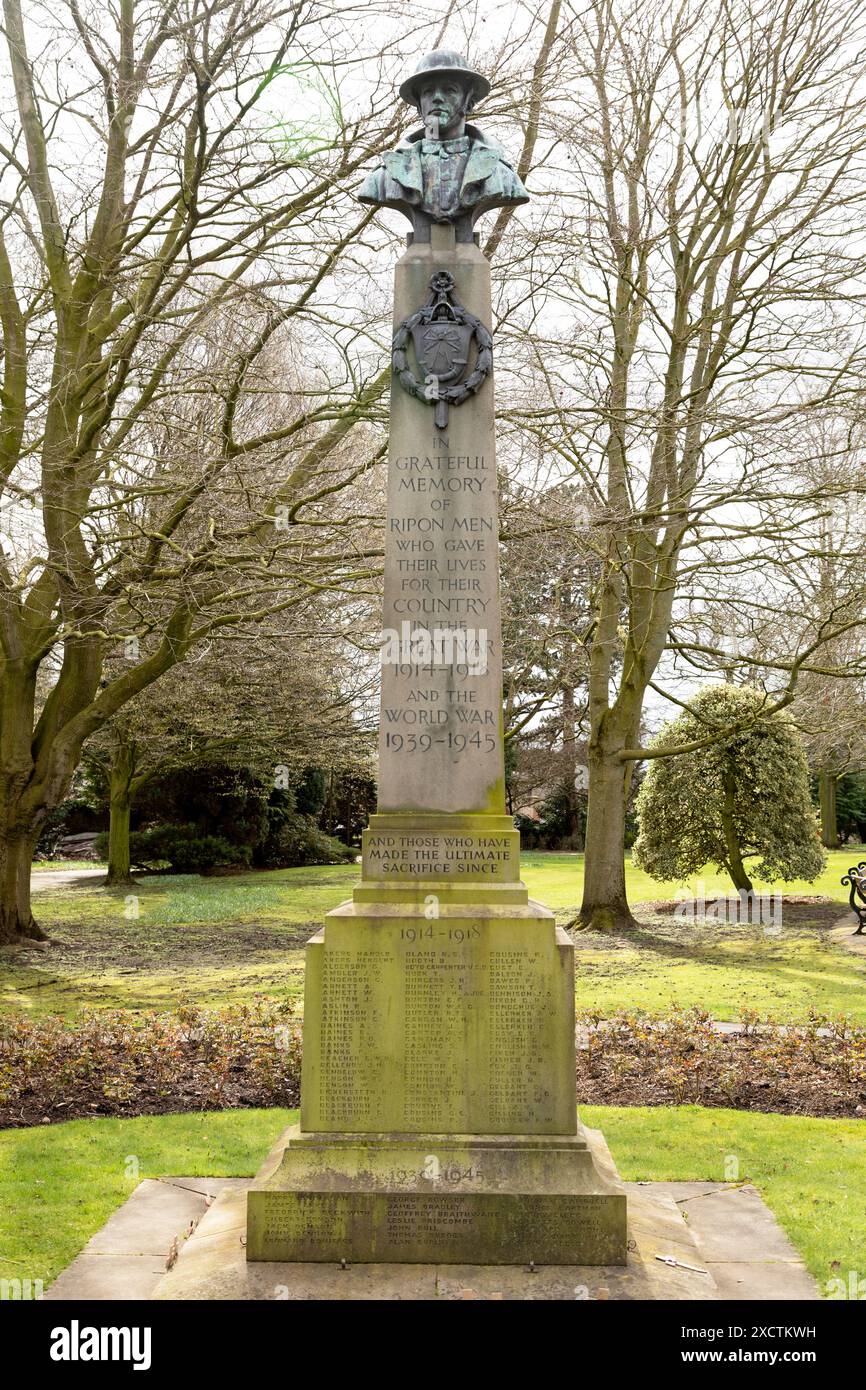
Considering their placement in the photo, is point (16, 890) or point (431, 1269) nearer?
point (431, 1269)

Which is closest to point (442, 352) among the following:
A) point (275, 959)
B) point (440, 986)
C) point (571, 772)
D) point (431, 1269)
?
point (440, 986)

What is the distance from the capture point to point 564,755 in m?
41.1

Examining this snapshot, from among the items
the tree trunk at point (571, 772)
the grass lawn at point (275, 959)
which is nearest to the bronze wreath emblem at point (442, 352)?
the grass lawn at point (275, 959)

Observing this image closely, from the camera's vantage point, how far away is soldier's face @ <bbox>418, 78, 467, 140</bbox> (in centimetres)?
614

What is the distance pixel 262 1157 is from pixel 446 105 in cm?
641

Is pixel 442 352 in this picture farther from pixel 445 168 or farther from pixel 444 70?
pixel 444 70

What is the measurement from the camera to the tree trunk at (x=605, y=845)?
1766 centimetres

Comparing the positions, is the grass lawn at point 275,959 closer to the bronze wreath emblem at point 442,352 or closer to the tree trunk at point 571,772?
the bronze wreath emblem at point 442,352

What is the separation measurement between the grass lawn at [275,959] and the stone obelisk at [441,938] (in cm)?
656

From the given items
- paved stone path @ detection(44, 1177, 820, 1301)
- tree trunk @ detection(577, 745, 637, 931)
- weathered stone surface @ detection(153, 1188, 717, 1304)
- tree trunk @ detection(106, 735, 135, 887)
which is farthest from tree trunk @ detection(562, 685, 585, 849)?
weathered stone surface @ detection(153, 1188, 717, 1304)

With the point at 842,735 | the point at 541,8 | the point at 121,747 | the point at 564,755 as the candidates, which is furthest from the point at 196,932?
the point at 564,755

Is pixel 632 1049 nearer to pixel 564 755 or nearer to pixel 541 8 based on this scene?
pixel 541 8

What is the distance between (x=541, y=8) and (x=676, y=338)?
4.49 m

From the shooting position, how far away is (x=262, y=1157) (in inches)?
271
